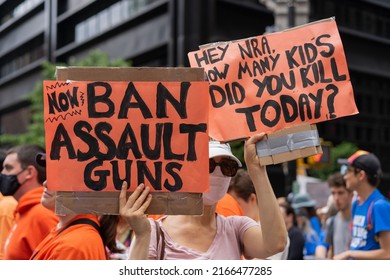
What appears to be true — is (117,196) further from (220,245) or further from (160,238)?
(220,245)

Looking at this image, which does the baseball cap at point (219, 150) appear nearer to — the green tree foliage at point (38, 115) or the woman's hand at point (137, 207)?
the woman's hand at point (137, 207)

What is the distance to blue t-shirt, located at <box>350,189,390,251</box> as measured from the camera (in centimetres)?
507

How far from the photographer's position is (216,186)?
9.79 ft

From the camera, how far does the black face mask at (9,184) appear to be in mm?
4574

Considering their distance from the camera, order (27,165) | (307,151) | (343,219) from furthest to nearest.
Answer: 1. (343,219)
2. (27,165)
3. (307,151)

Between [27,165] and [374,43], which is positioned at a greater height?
[374,43]

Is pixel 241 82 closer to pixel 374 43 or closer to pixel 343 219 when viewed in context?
pixel 343 219

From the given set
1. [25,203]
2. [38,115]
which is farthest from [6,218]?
[38,115]

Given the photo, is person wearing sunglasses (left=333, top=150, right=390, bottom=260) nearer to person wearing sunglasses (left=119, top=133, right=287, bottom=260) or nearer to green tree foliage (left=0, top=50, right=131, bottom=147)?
person wearing sunglasses (left=119, top=133, right=287, bottom=260)

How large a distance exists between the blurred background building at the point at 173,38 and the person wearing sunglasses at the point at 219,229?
22615 mm

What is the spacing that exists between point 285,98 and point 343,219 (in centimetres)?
378

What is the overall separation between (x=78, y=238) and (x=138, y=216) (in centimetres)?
58

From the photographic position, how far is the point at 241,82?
116 inches
